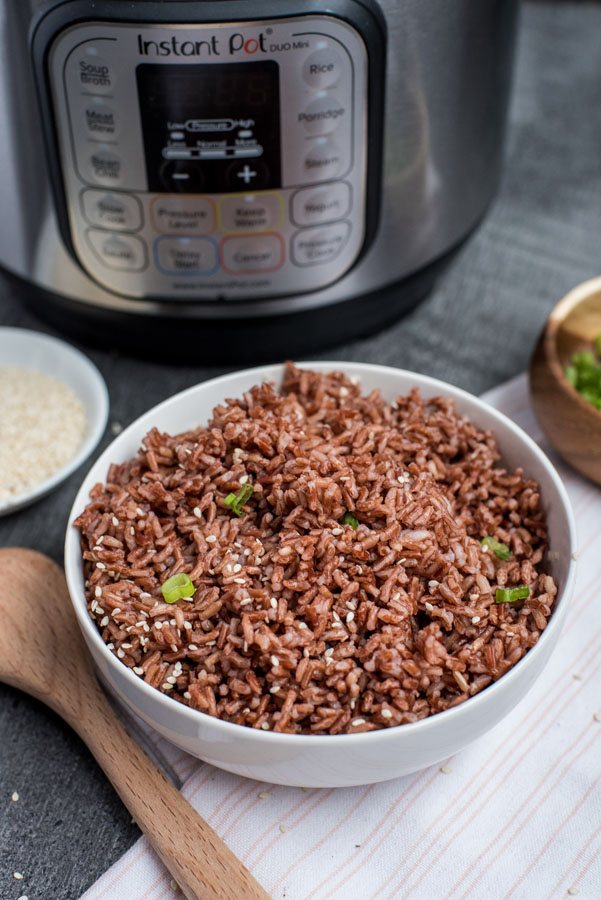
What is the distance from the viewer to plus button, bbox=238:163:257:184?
1096 millimetres

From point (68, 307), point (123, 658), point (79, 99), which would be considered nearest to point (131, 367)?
point (68, 307)

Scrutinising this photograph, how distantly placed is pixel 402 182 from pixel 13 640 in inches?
31.0

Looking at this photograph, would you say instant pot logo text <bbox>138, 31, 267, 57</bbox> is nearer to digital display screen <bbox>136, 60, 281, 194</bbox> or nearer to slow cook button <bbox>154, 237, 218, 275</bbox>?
digital display screen <bbox>136, 60, 281, 194</bbox>

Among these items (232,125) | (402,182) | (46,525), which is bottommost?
(46,525)

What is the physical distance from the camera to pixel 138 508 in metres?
0.95

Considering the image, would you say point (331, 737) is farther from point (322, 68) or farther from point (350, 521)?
point (322, 68)

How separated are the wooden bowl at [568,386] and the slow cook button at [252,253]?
0.41 metres

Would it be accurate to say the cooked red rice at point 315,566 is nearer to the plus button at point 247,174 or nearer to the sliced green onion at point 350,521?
the sliced green onion at point 350,521

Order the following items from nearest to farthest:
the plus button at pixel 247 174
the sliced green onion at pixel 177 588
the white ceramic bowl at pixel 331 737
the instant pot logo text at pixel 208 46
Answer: the white ceramic bowl at pixel 331 737 → the sliced green onion at pixel 177 588 → the instant pot logo text at pixel 208 46 → the plus button at pixel 247 174

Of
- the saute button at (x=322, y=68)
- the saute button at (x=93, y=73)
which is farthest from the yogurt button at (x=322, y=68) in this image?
the saute button at (x=93, y=73)

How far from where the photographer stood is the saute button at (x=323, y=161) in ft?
3.60

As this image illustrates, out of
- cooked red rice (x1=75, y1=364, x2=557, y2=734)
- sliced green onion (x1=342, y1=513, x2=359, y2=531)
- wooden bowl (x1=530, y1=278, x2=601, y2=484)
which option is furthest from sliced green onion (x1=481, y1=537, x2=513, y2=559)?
wooden bowl (x1=530, y1=278, x2=601, y2=484)

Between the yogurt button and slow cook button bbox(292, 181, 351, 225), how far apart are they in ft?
0.44

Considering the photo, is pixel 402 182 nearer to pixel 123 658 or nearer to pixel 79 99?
pixel 79 99
